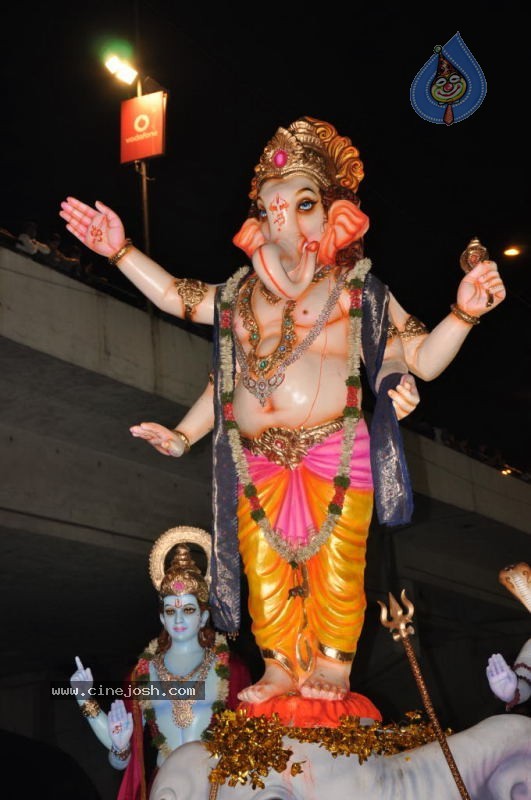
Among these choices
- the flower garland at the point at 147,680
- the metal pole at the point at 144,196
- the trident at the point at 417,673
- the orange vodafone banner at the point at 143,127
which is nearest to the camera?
the trident at the point at 417,673

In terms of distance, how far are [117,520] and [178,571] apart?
11.9ft

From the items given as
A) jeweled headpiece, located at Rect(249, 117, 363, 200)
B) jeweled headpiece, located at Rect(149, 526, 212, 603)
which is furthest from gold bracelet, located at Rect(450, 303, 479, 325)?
jeweled headpiece, located at Rect(149, 526, 212, 603)

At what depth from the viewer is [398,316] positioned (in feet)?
12.9

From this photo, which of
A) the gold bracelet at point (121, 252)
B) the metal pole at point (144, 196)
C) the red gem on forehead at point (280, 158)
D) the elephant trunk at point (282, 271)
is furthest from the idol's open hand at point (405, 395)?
the metal pole at point (144, 196)

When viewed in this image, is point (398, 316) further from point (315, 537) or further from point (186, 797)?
point (186, 797)

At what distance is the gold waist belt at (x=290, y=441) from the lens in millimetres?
3686

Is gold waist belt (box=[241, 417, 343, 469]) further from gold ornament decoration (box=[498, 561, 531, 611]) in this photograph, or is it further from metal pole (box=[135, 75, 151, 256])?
metal pole (box=[135, 75, 151, 256])

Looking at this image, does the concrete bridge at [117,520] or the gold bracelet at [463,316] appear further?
the concrete bridge at [117,520]

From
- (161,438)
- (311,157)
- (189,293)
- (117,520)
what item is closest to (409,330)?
(311,157)

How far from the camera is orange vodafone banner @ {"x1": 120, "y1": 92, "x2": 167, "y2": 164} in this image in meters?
8.82

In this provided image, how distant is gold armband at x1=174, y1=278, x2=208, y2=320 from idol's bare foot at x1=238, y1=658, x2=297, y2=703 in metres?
1.28

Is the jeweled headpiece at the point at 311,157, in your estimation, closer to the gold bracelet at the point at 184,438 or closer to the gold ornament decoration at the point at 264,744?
the gold bracelet at the point at 184,438

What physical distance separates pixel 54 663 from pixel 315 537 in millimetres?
8393

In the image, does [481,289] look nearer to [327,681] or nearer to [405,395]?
[405,395]
